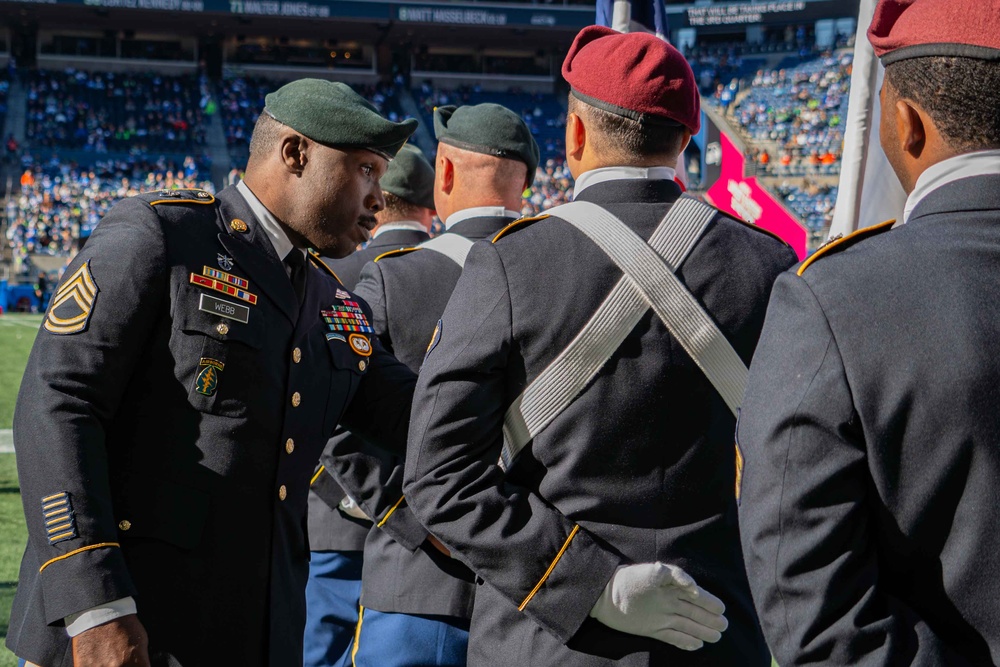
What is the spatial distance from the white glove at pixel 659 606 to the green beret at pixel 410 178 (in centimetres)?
275

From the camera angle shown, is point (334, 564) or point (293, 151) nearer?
point (293, 151)

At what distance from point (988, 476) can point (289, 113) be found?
167 cm

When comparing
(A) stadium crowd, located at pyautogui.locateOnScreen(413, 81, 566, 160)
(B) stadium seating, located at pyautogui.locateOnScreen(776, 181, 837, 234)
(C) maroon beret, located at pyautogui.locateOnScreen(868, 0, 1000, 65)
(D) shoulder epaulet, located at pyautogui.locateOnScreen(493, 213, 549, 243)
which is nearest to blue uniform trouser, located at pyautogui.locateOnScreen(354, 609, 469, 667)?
(D) shoulder epaulet, located at pyautogui.locateOnScreen(493, 213, 549, 243)

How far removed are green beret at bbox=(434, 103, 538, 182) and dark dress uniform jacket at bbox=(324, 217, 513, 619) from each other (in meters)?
0.22

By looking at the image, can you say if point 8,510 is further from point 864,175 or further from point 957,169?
point 957,169

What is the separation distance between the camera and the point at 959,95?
1344 mm

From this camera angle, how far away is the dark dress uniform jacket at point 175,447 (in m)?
1.90

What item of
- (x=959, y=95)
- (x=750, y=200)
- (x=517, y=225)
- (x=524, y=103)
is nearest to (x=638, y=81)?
(x=517, y=225)

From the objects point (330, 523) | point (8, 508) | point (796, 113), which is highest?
point (330, 523)

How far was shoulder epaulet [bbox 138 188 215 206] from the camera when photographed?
2193mm

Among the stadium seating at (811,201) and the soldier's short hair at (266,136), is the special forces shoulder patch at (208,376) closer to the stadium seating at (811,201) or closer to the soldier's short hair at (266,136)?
the soldier's short hair at (266,136)

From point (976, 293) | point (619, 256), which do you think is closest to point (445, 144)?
point (619, 256)

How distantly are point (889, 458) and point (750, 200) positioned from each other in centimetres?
360

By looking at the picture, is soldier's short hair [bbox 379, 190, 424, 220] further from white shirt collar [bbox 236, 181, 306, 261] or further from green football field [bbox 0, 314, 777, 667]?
green football field [bbox 0, 314, 777, 667]
